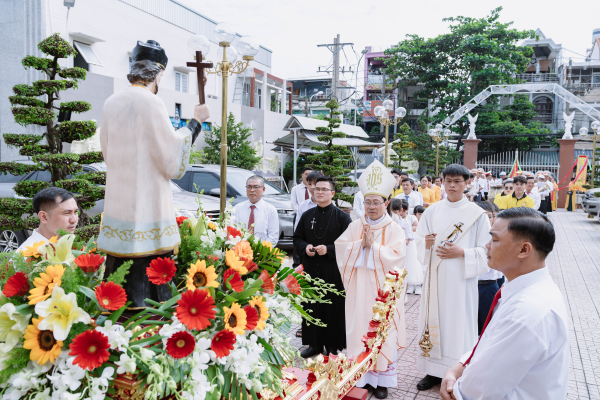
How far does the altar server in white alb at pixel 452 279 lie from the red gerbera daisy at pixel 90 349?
3.10 metres

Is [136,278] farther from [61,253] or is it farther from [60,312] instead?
[60,312]

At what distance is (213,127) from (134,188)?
751 inches

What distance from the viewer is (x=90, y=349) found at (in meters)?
1.80

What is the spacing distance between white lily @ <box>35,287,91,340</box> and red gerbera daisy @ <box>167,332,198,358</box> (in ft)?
1.14

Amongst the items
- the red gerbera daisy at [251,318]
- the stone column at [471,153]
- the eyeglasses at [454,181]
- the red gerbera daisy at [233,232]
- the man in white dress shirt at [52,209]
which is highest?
the stone column at [471,153]

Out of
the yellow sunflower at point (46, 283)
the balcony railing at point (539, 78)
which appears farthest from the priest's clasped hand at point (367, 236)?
the balcony railing at point (539, 78)

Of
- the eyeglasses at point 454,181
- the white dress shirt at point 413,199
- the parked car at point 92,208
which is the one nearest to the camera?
the eyeglasses at point 454,181

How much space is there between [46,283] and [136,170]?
26.8 inches

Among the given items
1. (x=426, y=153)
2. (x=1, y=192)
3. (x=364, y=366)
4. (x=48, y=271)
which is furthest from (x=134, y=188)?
(x=426, y=153)

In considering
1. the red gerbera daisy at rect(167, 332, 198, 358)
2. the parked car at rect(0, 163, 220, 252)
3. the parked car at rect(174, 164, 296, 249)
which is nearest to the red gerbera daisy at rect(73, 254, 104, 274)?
the red gerbera daisy at rect(167, 332, 198, 358)

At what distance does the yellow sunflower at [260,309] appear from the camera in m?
2.20

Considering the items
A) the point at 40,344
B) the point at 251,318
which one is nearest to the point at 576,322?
the point at 251,318

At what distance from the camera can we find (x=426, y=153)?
90.9 ft

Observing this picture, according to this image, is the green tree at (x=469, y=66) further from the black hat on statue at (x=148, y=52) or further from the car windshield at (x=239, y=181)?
the black hat on statue at (x=148, y=52)
